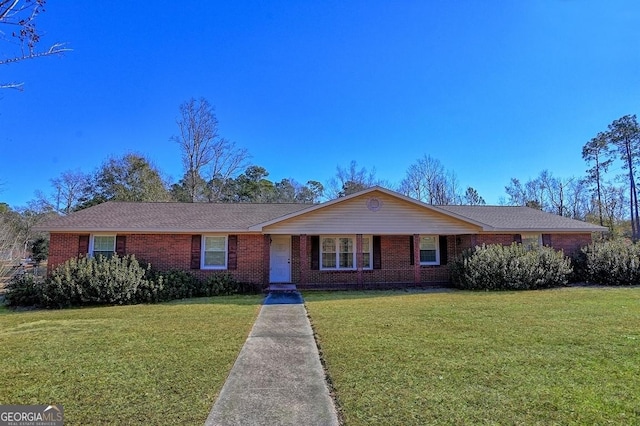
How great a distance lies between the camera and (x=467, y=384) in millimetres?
4535

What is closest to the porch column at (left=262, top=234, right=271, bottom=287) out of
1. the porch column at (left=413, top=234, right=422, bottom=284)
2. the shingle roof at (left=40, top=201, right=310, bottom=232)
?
the shingle roof at (left=40, top=201, right=310, bottom=232)

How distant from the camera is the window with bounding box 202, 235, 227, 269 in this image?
15203mm

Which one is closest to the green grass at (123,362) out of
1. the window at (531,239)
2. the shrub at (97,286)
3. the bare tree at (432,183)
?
the shrub at (97,286)

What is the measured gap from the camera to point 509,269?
1475 cm

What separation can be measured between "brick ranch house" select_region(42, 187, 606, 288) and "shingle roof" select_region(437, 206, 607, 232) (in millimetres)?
59

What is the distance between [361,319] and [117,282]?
8359 millimetres

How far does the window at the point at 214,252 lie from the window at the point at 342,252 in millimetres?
4307

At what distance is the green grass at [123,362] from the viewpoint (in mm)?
3969

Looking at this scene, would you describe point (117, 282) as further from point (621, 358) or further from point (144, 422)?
point (621, 358)

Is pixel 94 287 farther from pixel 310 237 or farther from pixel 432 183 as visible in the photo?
pixel 432 183

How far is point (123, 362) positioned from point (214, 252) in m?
9.95

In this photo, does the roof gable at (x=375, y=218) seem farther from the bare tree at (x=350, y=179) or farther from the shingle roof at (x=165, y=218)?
the bare tree at (x=350, y=179)

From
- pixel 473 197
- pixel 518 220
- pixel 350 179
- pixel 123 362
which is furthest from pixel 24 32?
pixel 473 197

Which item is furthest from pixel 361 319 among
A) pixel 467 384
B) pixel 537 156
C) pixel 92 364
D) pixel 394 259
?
pixel 537 156
